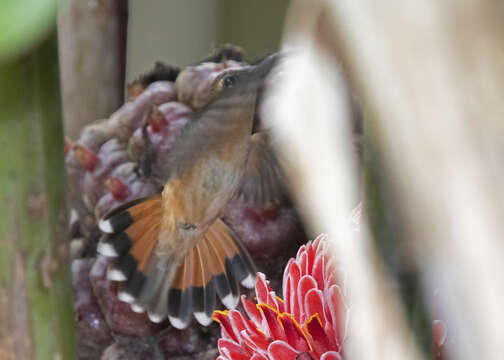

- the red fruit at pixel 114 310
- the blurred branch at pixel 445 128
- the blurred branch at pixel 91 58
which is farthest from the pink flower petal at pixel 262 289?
the blurred branch at pixel 445 128

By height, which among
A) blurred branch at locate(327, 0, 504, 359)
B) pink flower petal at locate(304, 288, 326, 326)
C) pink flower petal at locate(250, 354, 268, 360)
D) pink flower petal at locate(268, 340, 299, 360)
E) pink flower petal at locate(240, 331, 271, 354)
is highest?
blurred branch at locate(327, 0, 504, 359)

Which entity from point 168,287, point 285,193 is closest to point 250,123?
point 285,193

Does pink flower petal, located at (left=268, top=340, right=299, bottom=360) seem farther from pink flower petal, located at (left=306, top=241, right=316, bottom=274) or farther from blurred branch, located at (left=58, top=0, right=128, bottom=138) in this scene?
blurred branch, located at (left=58, top=0, right=128, bottom=138)

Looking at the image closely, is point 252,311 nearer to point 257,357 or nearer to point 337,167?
point 257,357

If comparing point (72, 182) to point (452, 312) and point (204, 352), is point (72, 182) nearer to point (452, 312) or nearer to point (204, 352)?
point (204, 352)

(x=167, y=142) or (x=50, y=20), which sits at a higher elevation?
(x=50, y=20)

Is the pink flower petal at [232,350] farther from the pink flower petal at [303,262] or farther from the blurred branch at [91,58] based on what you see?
the blurred branch at [91,58]

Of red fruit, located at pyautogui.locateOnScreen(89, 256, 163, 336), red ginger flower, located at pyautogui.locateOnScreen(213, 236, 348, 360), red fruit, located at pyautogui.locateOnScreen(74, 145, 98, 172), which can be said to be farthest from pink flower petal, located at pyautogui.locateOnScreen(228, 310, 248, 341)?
red fruit, located at pyautogui.locateOnScreen(74, 145, 98, 172)

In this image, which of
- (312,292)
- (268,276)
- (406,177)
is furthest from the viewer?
(268,276)
